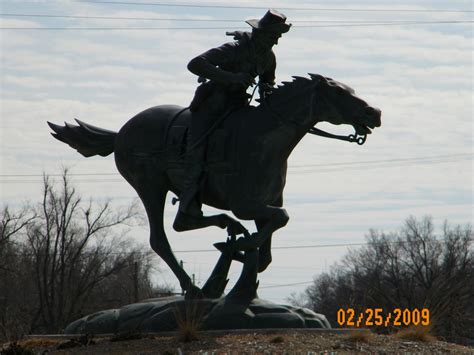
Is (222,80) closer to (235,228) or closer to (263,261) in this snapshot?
(235,228)

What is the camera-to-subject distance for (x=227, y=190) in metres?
15.0

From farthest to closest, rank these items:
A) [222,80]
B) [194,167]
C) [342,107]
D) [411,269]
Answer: [411,269] → [194,167] → [222,80] → [342,107]

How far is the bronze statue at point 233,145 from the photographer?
48.3 feet

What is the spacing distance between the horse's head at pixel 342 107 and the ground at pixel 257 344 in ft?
8.71

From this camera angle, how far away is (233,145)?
15.1m

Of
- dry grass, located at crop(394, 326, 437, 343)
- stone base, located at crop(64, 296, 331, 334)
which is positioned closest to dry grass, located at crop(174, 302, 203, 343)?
stone base, located at crop(64, 296, 331, 334)

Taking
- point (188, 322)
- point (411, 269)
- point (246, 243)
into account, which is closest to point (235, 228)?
point (246, 243)

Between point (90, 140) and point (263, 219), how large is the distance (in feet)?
12.0

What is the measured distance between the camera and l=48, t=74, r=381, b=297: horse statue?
1466cm

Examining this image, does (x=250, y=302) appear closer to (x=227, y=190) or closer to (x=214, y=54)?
(x=227, y=190)

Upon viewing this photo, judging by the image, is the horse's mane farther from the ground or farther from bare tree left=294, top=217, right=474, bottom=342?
bare tree left=294, top=217, right=474, bottom=342

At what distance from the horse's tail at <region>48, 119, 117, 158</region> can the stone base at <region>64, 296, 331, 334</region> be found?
2568mm

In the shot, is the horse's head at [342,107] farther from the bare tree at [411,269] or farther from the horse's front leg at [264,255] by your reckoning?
the bare tree at [411,269]

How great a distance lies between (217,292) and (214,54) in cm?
324
